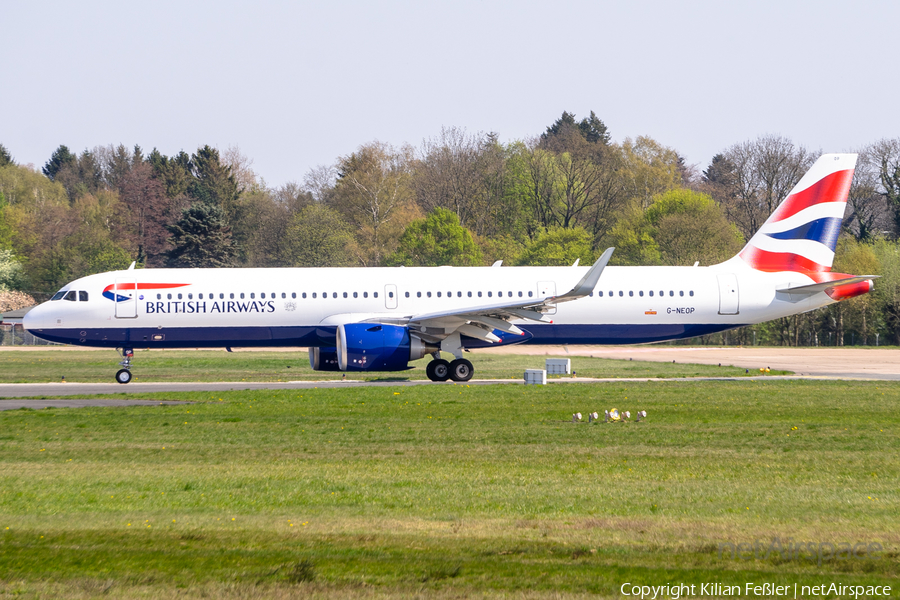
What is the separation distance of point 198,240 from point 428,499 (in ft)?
237

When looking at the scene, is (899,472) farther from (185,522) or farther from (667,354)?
(667,354)

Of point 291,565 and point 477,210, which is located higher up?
point 477,210

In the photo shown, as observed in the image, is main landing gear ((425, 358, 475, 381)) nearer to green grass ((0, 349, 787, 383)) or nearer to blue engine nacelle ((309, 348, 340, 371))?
green grass ((0, 349, 787, 383))

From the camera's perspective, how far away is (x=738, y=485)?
11.4m

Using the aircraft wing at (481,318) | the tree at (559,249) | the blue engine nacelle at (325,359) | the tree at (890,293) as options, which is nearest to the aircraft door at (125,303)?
the blue engine nacelle at (325,359)

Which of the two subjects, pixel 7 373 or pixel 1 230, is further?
pixel 1 230

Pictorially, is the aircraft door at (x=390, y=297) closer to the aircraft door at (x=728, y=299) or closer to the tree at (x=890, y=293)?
the aircraft door at (x=728, y=299)

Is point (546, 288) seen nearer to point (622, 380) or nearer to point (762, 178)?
point (622, 380)

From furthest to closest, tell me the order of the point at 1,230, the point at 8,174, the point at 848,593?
the point at 8,174 → the point at 1,230 → the point at 848,593

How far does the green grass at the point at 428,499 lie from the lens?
738cm

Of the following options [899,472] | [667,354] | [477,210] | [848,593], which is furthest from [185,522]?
[477,210]

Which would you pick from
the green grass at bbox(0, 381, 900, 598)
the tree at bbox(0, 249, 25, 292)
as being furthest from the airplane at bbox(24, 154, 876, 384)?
the tree at bbox(0, 249, 25, 292)

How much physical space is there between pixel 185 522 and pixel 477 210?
79436 millimetres

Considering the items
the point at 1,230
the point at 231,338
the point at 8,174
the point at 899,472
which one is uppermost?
the point at 8,174
